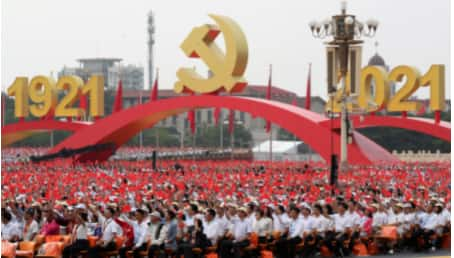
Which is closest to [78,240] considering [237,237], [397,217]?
[237,237]

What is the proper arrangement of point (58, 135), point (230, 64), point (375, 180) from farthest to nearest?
point (58, 135), point (230, 64), point (375, 180)

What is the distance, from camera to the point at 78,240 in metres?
17.8

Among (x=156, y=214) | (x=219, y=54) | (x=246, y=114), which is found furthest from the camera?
(x=246, y=114)

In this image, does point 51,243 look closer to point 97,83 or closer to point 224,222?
point 224,222

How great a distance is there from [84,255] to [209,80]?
31.0m

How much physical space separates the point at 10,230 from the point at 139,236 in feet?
6.78

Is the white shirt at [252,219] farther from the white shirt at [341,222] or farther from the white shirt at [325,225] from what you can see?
the white shirt at [341,222]

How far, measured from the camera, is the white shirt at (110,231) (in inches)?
713

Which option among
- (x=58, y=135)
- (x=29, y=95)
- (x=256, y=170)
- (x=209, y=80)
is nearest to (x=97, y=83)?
(x=29, y=95)

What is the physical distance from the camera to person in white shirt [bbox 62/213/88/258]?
696 inches

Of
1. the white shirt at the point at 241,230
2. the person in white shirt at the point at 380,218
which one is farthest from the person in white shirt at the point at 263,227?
the person in white shirt at the point at 380,218

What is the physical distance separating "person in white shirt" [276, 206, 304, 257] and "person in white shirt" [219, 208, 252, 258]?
2.64ft

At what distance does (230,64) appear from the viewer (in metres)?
46.9

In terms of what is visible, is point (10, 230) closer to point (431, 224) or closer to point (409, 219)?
point (409, 219)
